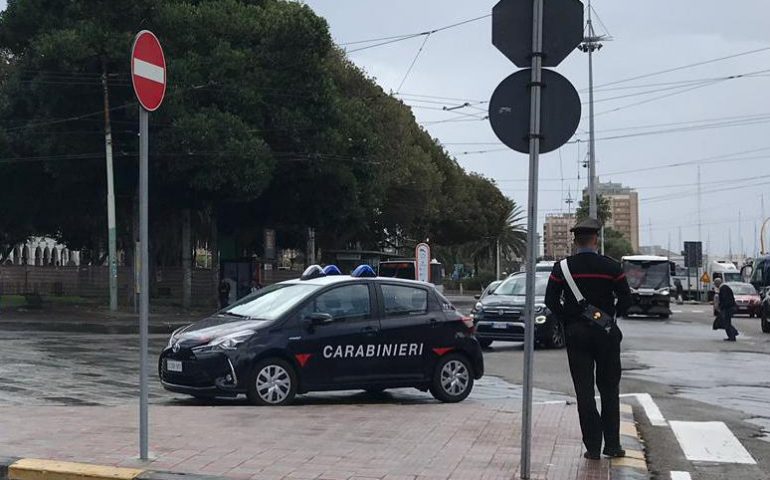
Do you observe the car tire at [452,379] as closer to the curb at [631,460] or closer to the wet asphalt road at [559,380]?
the wet asphalt road at [559,380]

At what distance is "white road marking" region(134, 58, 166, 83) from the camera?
687 centimetres

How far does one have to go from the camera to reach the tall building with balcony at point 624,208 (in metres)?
154

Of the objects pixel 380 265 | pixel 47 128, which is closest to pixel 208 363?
pixel 47 128

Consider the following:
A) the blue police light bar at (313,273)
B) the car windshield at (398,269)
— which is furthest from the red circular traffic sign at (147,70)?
the car windshield at (398,269)

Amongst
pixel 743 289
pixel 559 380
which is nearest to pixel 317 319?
pixel 559 380

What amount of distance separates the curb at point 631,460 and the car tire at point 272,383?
146 inches

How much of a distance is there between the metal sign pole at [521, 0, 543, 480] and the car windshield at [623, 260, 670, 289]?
32.2 metres

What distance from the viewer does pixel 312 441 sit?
780 centimetres

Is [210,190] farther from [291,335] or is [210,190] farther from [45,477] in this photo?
[45,477]

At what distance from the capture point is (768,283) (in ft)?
119

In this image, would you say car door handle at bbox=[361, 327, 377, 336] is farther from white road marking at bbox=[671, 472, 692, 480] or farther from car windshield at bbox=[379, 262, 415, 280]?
car windshield at bbox=[379, 262, 415, 280]

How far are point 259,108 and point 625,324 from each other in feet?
52.7

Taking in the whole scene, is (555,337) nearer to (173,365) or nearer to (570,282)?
(173,365)

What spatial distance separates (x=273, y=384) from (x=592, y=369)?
4375 millimetres
